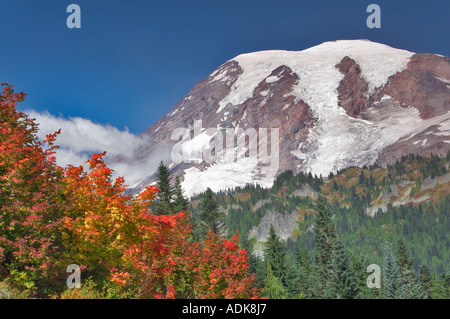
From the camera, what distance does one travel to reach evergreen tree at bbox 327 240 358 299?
5572 cm

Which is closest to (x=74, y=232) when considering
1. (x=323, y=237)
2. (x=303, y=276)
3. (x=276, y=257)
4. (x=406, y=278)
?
(x=276, y=257)

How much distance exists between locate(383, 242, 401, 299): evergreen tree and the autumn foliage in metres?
56.0

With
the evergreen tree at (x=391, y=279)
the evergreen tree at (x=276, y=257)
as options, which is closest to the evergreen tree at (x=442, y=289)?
the evergreen tree at (x=391, y=279)

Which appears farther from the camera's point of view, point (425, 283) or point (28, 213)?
point (425, 283)

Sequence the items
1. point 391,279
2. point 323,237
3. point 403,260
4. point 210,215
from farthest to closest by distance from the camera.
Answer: point 403,260, point 391,279, point 323,237, point 210,215

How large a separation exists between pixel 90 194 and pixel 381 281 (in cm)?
7446

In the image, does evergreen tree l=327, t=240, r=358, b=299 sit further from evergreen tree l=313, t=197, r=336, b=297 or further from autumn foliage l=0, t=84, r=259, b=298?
autumn foliage l=0, t=84, r=259, b=298

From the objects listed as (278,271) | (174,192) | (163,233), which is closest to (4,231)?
(163,233)

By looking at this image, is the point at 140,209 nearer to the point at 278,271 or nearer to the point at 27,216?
the point at 27,216

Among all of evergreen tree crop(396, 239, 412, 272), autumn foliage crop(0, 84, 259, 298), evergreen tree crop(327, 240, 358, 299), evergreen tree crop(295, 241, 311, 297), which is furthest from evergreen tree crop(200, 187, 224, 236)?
evergreen tree crop(396, 239, 412, 272)

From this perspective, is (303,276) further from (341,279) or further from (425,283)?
(425,283)

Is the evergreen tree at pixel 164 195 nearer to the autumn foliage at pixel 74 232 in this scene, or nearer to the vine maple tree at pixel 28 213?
the autumn foliage at pixel 74 232

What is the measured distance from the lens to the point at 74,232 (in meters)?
18.7

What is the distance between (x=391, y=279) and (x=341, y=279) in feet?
68.8
